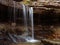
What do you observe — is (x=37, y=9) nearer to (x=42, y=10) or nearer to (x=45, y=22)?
(x=42, y=10)

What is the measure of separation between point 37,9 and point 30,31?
104cm

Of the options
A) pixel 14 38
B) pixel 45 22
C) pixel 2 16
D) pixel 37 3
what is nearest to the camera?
pixel 14 38

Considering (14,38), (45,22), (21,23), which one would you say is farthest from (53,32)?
(14,38)

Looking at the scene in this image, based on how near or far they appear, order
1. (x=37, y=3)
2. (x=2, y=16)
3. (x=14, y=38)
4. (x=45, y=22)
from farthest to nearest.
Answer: (x=45, y=22) → (x=2, y=16) → (x=37, y=3) → (x=14, y=38)

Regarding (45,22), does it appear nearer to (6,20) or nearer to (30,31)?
(30,31)

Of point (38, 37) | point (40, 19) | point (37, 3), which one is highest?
point (37, 3)

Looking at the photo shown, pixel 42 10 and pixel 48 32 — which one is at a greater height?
pixel 42 10

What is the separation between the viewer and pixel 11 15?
8.98 metres

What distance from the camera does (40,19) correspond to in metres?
9.62

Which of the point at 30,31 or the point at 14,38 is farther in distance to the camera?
the point at 30,31

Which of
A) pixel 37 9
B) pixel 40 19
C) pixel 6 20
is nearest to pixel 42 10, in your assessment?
pixel 37 9

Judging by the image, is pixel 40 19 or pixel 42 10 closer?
pixel 42 10

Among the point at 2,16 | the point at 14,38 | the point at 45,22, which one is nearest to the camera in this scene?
the point at 14,38

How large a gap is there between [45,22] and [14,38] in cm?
Result: 250
